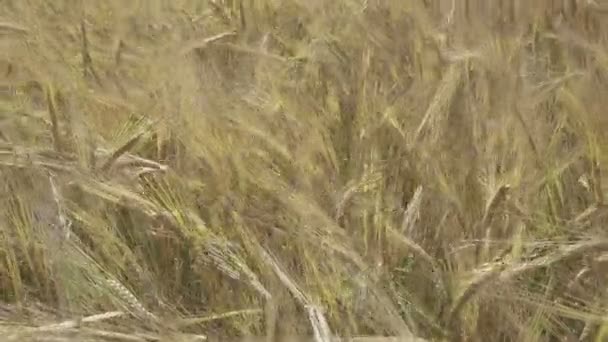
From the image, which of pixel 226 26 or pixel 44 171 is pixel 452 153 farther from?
pixel 226 26

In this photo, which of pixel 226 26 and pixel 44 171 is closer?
pixel 44 171

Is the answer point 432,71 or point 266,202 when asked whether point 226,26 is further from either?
point 266,202

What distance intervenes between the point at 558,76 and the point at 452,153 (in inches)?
7.6

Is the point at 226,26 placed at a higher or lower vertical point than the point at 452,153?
higher

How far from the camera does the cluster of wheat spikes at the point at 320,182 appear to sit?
0.73 m

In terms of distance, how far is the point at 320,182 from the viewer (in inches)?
33.6

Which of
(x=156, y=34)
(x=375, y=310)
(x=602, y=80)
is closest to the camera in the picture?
(x=375, y=310)

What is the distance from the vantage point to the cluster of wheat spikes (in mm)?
728

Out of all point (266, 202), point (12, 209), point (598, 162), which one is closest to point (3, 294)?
point (12, 209)

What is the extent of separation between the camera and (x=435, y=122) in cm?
91

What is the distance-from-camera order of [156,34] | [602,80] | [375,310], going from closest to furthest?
[375,310] < [602,80] < [156,34]

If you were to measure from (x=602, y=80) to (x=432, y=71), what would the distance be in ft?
0.52

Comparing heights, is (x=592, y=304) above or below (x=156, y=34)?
below

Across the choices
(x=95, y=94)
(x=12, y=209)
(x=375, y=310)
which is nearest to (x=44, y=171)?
(x=12, y=209)
